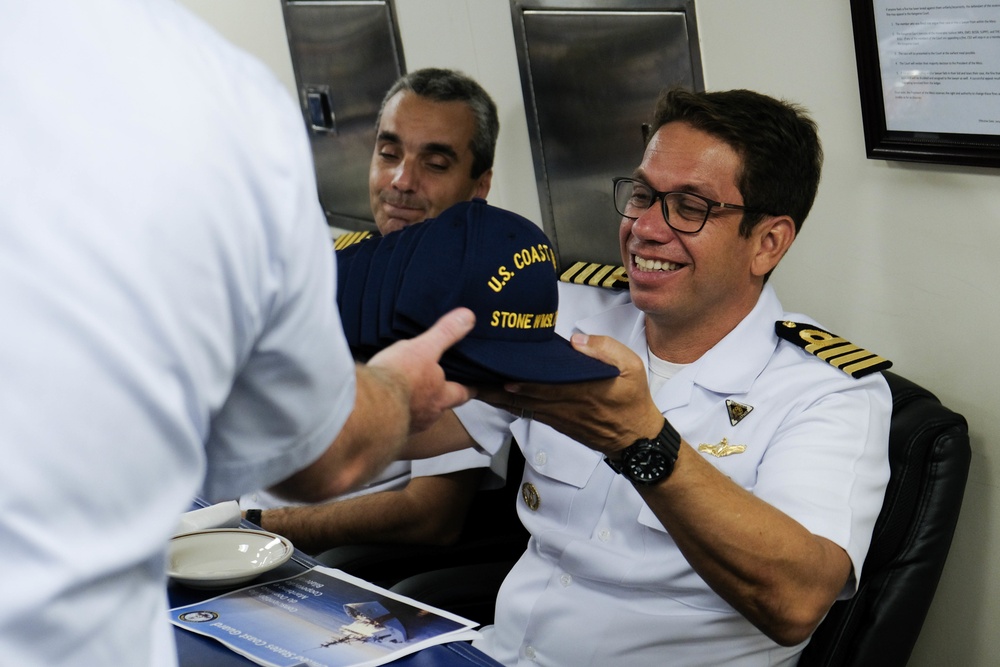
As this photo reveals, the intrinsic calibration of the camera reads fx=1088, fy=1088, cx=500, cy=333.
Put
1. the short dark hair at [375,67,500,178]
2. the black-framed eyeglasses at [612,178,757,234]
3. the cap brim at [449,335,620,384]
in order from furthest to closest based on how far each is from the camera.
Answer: the short dark hair at [375,67,500,178] → the black-framed eyeglasses at [612,178,757,234] → the cap brim at [449,335,620,384]

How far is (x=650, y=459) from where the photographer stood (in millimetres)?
1488

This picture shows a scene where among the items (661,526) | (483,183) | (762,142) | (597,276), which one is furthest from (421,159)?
(661,526)

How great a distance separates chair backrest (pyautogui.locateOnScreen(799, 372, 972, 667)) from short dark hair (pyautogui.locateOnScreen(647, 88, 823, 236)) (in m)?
0.47

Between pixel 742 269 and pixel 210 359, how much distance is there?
1.38 m

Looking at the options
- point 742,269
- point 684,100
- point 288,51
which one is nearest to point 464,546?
point 742,269

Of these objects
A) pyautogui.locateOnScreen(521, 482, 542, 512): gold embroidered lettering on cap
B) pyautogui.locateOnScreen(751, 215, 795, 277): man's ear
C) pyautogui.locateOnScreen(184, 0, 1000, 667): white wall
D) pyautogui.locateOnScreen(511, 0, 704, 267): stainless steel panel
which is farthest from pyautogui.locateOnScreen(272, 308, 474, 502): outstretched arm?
pyautogui.locateOnScreen(511, 0, 704, 267): stainless steel panel

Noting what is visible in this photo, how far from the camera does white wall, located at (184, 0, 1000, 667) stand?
6.48 ft

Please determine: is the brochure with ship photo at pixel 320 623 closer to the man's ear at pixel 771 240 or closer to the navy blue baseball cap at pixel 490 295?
the navy blue baseball cap at pixel 490 295

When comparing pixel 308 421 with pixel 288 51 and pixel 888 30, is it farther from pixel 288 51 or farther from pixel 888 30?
pixel 288 51

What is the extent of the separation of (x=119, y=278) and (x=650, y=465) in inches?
37.5

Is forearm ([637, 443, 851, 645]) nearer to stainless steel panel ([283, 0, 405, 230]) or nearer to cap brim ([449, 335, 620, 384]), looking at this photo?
cap brim ([449, 335, 620, 384])

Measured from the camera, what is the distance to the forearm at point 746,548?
4.94 feet

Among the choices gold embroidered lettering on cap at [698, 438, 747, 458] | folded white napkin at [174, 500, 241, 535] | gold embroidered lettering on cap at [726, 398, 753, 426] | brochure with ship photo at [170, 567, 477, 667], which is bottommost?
brochure with ship photo at [170, 567, 477, 667]

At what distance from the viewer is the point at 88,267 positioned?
0.66 metres
